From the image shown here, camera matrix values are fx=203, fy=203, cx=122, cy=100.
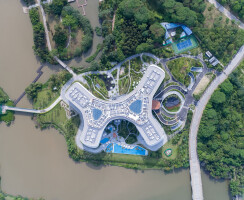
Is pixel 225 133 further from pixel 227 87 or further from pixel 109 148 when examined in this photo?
pixel 109 148

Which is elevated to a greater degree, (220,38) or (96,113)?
A: (220,38)

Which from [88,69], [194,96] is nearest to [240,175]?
[194,96]

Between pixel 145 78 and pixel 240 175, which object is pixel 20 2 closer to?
pixel 145 78

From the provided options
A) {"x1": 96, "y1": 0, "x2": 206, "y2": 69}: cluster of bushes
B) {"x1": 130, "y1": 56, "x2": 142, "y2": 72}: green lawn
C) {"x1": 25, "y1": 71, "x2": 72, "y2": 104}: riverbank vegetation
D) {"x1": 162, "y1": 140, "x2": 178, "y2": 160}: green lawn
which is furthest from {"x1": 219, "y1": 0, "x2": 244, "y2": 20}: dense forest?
{"x1": 25, "y1": 71, "x2": 72, "y2": 104}: riverbank vegetation

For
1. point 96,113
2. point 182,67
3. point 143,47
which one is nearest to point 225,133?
point 182,67

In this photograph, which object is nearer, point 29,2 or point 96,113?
point 96,113

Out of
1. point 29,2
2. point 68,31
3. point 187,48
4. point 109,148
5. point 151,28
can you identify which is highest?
point 29,2

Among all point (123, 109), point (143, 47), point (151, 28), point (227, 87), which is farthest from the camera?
point (227, 87)

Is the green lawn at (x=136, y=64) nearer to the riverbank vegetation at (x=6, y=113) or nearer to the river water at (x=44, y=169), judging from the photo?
the river water at (x=44, y=169)
